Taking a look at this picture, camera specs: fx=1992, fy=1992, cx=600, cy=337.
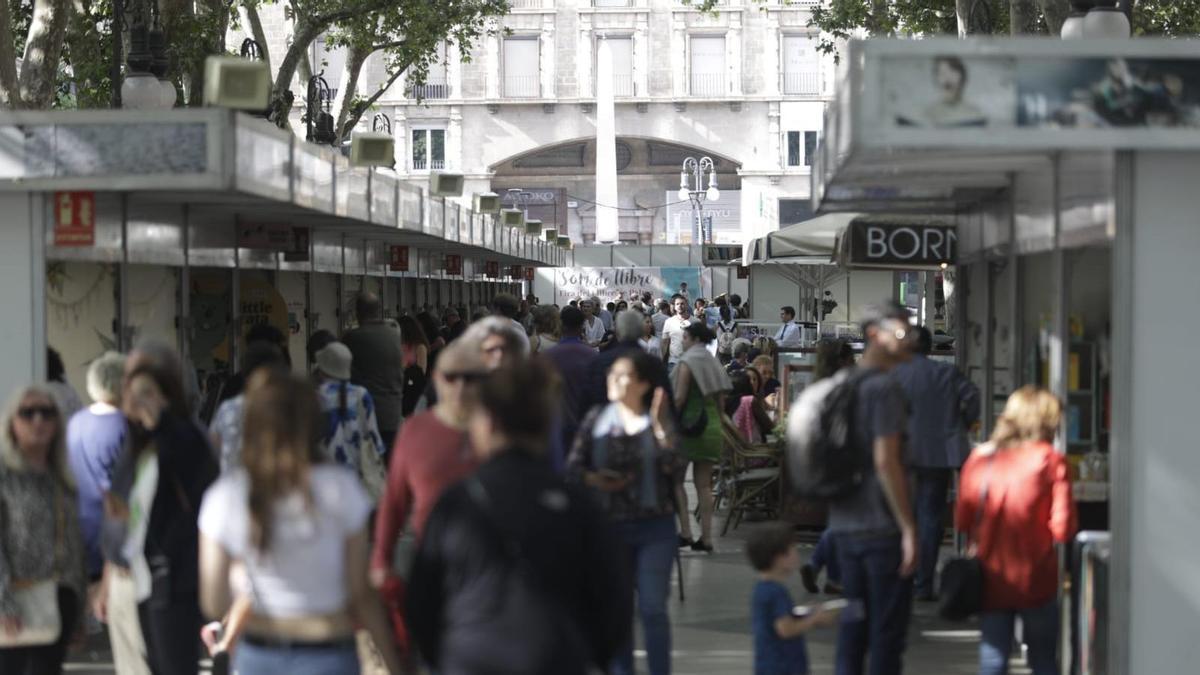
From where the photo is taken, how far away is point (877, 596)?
7.71m

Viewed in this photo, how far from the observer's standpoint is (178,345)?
11859 mm

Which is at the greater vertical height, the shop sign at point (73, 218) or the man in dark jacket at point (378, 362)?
the shop sign at point (73, 218)

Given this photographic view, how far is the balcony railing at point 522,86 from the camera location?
3041 inches

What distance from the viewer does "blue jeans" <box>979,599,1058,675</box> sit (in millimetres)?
7512

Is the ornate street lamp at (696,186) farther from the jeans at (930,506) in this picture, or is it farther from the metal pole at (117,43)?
the jeans at (930,506)

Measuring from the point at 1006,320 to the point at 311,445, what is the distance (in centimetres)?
609

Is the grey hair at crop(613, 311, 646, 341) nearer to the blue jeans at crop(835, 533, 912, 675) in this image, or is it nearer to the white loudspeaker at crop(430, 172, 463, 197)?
the blue jeans at crop(835, 533, 912, 675)

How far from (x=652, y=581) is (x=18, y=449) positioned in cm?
263

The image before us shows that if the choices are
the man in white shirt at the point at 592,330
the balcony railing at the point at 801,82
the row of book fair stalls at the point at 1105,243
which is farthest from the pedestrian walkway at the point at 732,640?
the balcony railing at the point at 801,82

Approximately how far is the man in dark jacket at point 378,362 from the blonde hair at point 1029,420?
20.0 feet

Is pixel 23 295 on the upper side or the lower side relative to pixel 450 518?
upper

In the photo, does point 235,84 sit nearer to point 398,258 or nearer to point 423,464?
point 423,464

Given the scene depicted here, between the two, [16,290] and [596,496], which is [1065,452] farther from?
[16,290]

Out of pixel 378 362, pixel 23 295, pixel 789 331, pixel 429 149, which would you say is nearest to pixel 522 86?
pixel 429 149
